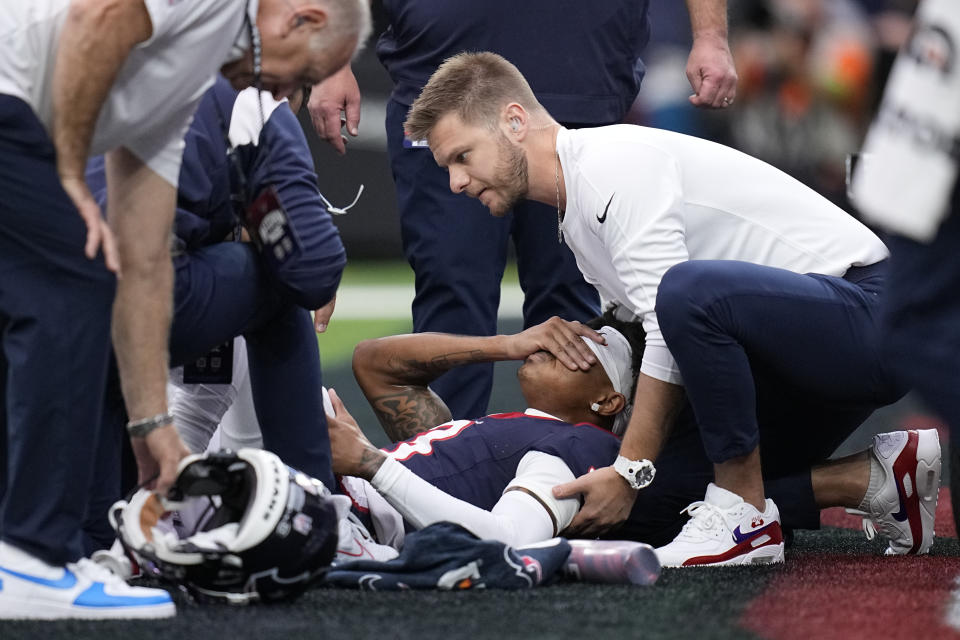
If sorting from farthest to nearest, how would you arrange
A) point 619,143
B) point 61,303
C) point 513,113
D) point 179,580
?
1. point 513,113
2. point 619,143
3. point 179,580
4. point 61,303

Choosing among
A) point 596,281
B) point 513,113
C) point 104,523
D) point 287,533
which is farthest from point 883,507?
point 104,523

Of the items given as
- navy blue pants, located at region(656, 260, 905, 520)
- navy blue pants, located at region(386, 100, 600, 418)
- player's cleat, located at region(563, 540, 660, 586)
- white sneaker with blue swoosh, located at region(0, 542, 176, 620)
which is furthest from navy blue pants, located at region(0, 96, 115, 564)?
navy blue pants, located at region(386, 100, 600, 418)

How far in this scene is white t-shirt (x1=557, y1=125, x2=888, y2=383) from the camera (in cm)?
267

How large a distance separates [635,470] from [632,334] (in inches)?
20.6

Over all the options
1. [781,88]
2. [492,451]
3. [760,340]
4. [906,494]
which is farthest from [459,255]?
[781,88]

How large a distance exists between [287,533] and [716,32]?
203 cm

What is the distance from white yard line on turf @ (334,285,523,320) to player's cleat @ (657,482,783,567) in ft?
15.5

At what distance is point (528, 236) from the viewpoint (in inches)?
141

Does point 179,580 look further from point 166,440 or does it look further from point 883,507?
point 883,507

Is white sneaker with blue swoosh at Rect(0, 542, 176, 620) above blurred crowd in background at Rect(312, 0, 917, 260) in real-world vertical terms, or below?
above

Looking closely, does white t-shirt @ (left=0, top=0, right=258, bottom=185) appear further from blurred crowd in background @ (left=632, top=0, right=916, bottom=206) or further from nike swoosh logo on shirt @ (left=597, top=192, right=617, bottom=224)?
blurred crowd in background @ (left=632, top=0, right=916, bottom=206)

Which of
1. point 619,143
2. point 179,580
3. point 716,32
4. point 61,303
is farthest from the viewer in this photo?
point 716,32

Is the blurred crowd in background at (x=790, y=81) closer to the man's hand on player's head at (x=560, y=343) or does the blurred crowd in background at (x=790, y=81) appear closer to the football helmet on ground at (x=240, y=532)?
the man's hand on player's head at (x=560, y=343)

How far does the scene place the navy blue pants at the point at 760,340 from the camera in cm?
255
